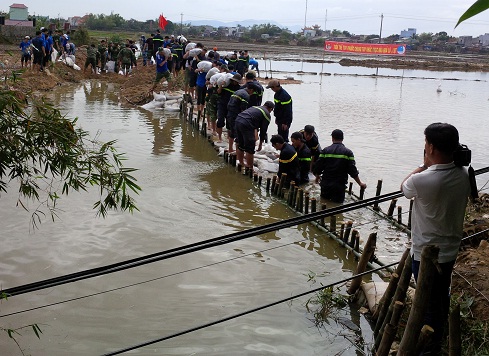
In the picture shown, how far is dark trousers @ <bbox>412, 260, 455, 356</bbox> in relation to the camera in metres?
3.69

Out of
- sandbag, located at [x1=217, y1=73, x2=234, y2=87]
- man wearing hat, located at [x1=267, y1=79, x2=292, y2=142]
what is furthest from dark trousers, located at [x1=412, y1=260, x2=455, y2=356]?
sandbag, located at [x1=217, y1=73, x2=234, y2=87]

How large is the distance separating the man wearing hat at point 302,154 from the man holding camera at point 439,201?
546 cm

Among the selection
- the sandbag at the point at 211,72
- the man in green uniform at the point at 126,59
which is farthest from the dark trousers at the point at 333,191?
the man in green uniform at the point at 126,59

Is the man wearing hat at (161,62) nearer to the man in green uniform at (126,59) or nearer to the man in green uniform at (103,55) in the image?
the man in green uniform at (126,59)

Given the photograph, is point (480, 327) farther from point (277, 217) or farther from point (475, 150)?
point (475, 150)

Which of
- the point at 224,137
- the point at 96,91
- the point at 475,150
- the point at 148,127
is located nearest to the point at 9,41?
the point at 96,91

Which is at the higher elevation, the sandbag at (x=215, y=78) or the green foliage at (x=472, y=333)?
the sandbag at (x=215, y=78)

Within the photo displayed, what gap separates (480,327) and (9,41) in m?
32.4

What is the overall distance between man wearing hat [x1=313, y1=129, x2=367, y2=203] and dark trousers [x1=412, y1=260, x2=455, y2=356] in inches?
184

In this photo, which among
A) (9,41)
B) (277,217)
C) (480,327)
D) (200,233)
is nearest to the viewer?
(480,327)

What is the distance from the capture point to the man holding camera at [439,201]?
3449 mm

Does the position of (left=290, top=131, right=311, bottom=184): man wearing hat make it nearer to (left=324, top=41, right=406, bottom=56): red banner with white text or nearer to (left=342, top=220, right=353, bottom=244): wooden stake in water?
(left=342, top=220, right=353, bottom=244): wooden stake in water

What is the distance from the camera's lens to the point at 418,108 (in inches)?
860

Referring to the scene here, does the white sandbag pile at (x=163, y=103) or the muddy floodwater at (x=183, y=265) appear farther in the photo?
the white sandbag pile at (x=163, y=103)
